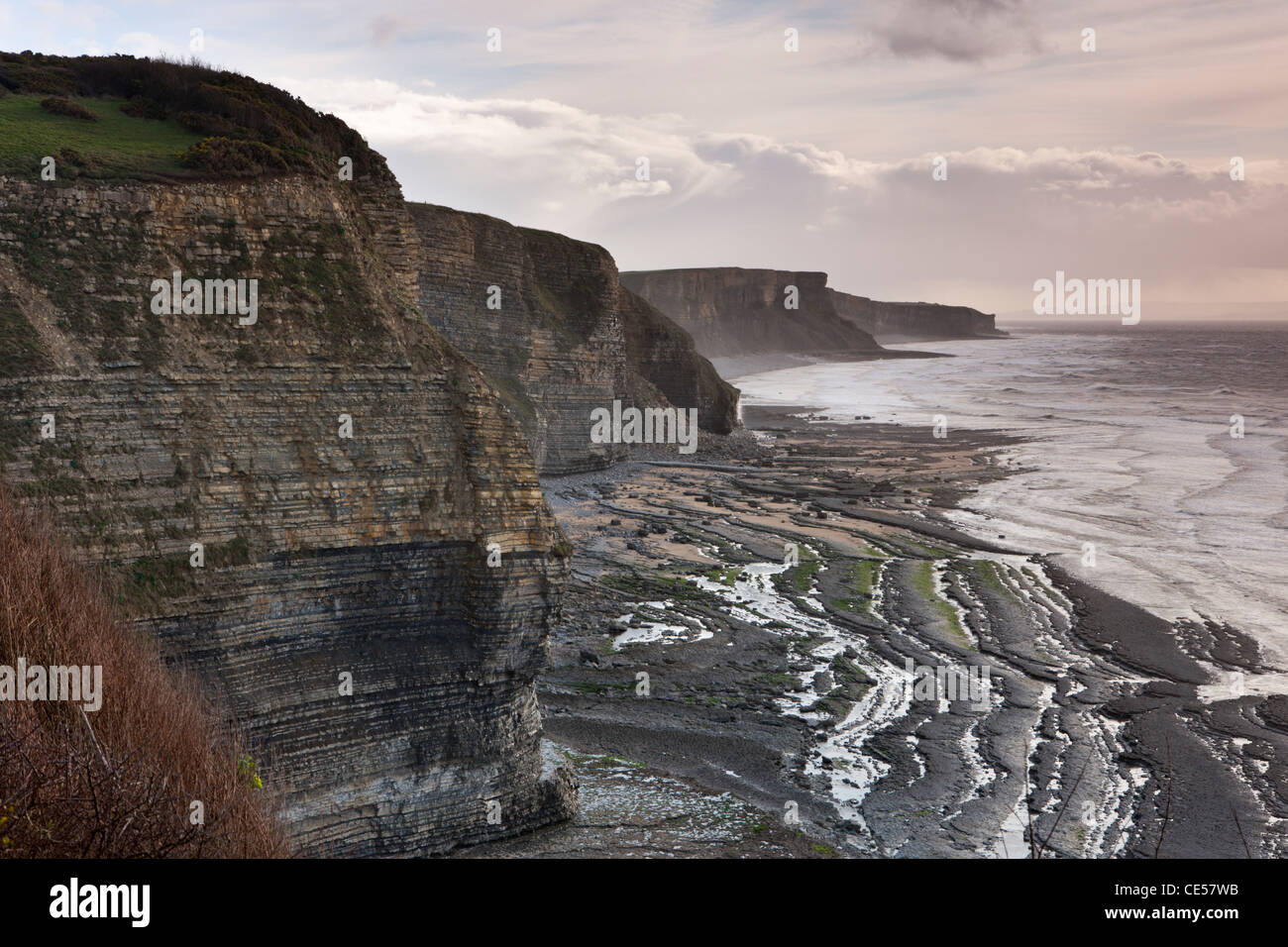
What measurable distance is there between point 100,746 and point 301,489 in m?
6.13

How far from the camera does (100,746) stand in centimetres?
812

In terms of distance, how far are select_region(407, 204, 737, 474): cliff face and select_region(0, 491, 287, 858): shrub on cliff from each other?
31198 millimetres

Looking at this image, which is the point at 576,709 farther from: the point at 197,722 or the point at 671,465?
the point at 671,465

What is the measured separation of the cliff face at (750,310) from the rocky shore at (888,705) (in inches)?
4083

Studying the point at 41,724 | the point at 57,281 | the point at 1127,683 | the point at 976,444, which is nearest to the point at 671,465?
the point at 976,444

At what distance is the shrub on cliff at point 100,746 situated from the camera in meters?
6.36

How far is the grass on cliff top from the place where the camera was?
46.0 feet

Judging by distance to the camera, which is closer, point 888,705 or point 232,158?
point 232,158

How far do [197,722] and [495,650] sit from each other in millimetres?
5073

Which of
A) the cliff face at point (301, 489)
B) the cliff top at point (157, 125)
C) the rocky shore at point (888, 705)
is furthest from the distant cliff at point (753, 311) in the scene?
the cliff face at point (301, 489)
